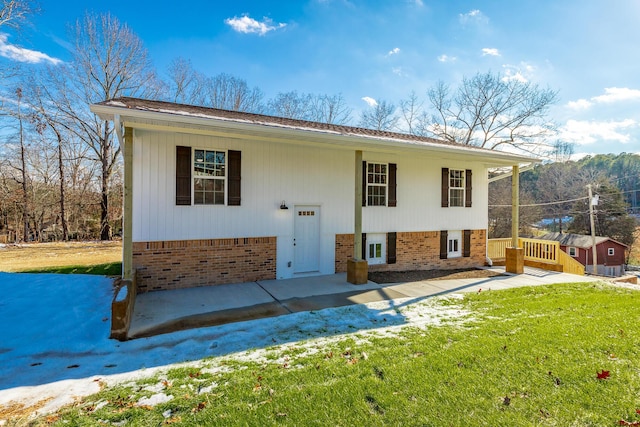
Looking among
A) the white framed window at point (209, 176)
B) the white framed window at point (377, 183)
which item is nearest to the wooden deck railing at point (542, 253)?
the white framed window at point (377, 183)

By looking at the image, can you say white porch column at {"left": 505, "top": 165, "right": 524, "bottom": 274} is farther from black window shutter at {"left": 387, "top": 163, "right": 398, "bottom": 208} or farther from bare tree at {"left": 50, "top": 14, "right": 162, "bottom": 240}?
bare tree at {"left": 50, "top": 14, "right": 162, "bottom": 240}

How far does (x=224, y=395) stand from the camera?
2891 millimetres

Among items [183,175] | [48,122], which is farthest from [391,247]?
[48,122]

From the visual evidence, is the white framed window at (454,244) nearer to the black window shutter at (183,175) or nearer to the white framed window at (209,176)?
the white framed window at (209,176)

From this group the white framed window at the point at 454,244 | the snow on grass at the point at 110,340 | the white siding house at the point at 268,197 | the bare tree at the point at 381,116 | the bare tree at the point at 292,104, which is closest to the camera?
the snow on grass at the point at 110,340

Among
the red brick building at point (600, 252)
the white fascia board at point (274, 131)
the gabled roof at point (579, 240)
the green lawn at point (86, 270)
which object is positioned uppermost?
the white fascia board at point (274, 131)

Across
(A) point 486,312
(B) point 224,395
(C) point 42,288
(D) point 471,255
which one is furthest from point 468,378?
(D) point 471,255

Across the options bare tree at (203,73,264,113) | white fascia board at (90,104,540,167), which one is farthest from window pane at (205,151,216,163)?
bare tree at (203,73,264,113)

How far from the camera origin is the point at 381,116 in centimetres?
2650

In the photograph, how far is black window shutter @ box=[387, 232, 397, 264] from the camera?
9906 mm

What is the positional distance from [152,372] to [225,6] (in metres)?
13.9

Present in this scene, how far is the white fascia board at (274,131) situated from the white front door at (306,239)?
6.92 ft

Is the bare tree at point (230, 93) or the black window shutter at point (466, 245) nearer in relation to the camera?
the black window shutter at point (466, 245)

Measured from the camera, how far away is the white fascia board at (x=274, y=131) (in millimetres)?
5258
